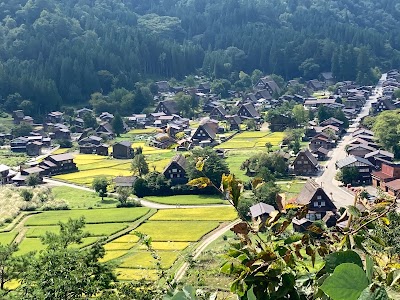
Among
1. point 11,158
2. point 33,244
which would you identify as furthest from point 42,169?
point 33,244

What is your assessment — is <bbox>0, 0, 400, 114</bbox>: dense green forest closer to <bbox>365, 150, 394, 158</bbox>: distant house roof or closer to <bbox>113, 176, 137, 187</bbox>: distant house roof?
<bbox>113, 176, 137, 187</bbox>: distant house roof

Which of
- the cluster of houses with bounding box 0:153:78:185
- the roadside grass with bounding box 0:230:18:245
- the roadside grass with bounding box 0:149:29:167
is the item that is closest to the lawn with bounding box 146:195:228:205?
the roadside grass with bounding box 0:230:18:245

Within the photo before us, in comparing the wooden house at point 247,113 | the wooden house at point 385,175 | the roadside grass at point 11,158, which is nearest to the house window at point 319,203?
the wooden house at point 385,175

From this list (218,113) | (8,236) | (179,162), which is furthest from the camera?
(218,113)

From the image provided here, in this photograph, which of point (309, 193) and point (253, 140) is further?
point (253, 140)

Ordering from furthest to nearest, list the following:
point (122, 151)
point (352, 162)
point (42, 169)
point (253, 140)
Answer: point (253, 140), point (122, 151), point (42, 169), point (352, 162)

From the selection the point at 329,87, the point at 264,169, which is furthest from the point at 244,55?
the point at 264,169

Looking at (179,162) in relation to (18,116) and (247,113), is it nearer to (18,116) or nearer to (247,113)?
(247,113)

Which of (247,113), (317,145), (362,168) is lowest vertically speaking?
(247,113)
